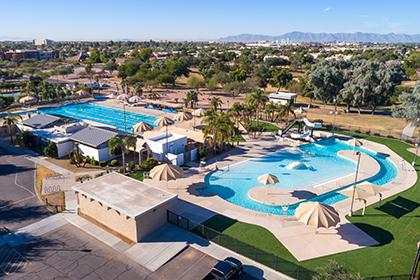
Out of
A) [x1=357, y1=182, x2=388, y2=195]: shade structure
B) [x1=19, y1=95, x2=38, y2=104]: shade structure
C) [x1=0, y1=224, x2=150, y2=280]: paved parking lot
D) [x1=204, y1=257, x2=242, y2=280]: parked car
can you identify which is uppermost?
[x1=19, y1=95, x2=38, y2=104]: shade structure

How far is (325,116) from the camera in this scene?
186ft

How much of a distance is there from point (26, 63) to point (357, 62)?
415ft

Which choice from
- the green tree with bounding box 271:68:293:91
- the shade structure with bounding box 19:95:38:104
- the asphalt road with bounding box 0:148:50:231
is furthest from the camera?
the green tree with bounding box 271:68:293:91

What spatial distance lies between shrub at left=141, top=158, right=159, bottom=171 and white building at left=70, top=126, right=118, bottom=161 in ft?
16.7

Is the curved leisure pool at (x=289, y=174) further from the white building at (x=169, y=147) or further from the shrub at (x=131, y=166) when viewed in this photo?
the shrub at (x=131, y=166)

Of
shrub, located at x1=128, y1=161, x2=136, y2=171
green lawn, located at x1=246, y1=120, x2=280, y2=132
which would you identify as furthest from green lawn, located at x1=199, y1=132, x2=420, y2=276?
green lawn, located at x1=246, y1=120, x2=280, y2=132

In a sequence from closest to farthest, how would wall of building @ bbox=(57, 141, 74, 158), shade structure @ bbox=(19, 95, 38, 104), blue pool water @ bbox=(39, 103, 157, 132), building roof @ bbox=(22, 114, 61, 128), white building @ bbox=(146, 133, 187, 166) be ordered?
white building @ bbox=(146, 133, 187, 166) → wall of building @ bbox=(57, 141, 74, 158) → building roof @ bbox=(22, 114, 61, 128) → blue pool water @ bbox=(39, 103, 157, 132) → shade structure @ bbox=(19, 95, 38, 104)

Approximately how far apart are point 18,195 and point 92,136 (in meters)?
10.9

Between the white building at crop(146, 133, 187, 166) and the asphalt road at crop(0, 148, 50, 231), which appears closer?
the asphalt road at crop(0, 148, 50, 231)

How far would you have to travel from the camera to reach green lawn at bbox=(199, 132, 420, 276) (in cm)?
1936

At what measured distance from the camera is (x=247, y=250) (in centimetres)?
2048

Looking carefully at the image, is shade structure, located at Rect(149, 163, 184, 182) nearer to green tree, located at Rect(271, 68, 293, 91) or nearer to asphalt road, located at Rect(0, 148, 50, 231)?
asphalt road, located at Rect(0, 148, 50, 231)

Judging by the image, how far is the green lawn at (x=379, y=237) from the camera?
1936cm

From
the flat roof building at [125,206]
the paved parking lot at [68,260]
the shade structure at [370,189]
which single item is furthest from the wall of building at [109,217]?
the shade structure at [370,189]
